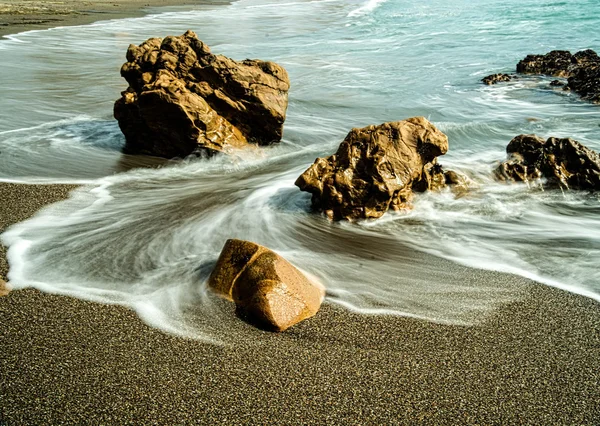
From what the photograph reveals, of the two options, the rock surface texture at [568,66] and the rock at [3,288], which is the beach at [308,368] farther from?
the rock surface texture at [568,66]

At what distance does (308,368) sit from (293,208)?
104 inches

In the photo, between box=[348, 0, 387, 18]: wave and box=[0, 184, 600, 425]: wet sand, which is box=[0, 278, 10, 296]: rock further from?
box=[348, 0, 387, 18]: wave

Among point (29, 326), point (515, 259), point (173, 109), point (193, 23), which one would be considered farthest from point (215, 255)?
point (193, 23)

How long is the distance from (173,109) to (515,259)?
15.2 feet

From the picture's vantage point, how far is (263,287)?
11.0ft

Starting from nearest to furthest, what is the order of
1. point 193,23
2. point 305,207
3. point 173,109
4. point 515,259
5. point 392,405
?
point 392,405 → point 515,259 → point 305,207 → point 173,109 → point 193,23

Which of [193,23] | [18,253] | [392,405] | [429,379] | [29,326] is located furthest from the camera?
[193,23]

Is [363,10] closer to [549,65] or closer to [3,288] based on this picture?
[549,65]

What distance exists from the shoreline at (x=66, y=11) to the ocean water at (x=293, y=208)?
605 centimetres

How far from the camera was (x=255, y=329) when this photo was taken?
3285 mm

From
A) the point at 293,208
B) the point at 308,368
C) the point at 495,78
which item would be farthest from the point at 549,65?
the point at 308,368

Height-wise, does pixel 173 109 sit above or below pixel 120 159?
above

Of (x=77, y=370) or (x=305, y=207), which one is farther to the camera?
(x=305, y=207)

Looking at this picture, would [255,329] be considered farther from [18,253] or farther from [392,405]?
[18,253]
